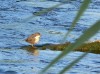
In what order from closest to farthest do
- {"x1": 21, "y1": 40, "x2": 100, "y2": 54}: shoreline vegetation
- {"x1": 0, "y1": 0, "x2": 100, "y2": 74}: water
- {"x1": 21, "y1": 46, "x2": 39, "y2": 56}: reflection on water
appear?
1. {"x1": 0, "y1": 0, "x2": 100, "y2": 74}: water
2. {"x1": 21, "y1": 46, "x2": 39, "y2": 56}: reflection on water
3. {"x1": 21, "y1": 40, "x2": 100, "y2": 54}: shoreline vegetation

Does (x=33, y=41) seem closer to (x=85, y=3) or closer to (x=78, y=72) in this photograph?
(x=78, y=72)

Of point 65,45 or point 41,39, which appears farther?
point 41,39

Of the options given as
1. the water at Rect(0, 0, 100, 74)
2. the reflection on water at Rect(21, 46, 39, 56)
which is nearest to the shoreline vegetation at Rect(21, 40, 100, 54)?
the reflection on water at Rect(21, 46, 39, 56)

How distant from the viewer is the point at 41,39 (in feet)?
41.3

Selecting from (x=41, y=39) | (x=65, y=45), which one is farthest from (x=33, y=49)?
(x=41, y=39)

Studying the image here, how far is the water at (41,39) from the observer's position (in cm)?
887

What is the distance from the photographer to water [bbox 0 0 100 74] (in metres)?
8.87

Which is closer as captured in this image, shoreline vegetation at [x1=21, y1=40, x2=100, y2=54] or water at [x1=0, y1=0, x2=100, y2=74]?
water at [x1=0, y1=0, x2=100, y2=74]

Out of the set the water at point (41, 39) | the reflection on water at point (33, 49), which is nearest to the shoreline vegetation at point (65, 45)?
the reflection on water at point (33, 49)

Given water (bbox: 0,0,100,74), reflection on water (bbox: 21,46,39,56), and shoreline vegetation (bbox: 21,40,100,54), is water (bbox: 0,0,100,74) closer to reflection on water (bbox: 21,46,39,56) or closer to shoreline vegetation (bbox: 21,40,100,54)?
reflection on water (bbox: 21,46,39,56)

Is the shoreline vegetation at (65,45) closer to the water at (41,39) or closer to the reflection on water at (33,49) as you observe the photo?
the reflection on water at (33,49)

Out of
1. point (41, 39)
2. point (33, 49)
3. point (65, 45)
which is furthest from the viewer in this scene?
point (41, 39)

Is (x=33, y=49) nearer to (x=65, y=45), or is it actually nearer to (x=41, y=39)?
(x=65, y=45)

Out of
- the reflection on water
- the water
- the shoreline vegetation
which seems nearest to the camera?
the water
